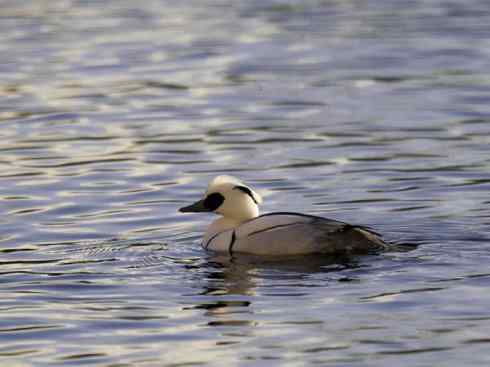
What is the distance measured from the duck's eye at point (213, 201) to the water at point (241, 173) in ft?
1.24

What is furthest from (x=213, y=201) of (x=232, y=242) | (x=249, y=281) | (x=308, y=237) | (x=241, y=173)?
(x=241, y=173)

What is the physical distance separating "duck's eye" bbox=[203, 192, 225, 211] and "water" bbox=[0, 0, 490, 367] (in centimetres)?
38

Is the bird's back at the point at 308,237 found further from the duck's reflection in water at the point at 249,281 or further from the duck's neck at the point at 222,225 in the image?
the duck's neck at the point at 222,225

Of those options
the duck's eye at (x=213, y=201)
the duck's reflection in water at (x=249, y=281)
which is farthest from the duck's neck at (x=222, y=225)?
the duck's reflection in water at (x=249, y=281)

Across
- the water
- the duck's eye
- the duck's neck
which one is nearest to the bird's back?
the water

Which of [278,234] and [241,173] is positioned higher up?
[278,234]

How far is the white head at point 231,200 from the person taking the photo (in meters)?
14.1

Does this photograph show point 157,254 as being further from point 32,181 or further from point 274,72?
point 274,72

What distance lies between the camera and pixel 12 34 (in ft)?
95.9

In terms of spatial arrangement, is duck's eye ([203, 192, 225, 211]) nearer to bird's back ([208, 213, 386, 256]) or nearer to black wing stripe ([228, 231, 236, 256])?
black wing stripe ([228, 231, 236, 256])

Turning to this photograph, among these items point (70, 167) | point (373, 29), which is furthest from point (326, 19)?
point (70, 167)

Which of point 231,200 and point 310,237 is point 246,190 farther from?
point 310,237

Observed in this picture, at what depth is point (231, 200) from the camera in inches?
555

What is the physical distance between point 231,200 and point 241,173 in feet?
10.2
